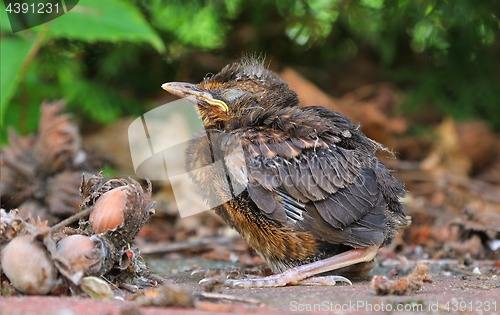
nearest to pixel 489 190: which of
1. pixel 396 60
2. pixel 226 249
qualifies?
pixel 396 60

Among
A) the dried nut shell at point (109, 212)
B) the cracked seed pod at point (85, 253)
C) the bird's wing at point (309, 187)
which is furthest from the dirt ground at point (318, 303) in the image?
the dried nut shell at point (109, 212)

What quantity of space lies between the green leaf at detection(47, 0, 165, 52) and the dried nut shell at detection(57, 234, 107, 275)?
2712mm

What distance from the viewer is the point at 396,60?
299 inches

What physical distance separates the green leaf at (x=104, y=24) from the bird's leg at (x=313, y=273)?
2583 mm

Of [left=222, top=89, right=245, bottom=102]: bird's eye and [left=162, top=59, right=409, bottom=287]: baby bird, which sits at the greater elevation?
[left=222, top=89, right=245, bottom=102]: bird's eye

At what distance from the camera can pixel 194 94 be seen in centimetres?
349

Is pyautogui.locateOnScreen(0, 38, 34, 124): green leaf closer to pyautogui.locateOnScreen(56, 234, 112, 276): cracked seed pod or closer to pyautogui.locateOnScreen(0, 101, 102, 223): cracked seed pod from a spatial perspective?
pyautogui.locateOnScreen(0, 101, 102, 223): cracked seed pod

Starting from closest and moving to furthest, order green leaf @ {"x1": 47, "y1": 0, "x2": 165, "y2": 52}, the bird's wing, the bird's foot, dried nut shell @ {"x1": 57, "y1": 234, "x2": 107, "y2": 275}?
1. dried nut shell @ {"x1": 57, "y1": 234, "x2": 107, "y2": 275}
2. the bird's foot
3. the bird's wing
4. green leaf @ {"x1": 47, "y1": 0, "x2": 165, "y2": 52}

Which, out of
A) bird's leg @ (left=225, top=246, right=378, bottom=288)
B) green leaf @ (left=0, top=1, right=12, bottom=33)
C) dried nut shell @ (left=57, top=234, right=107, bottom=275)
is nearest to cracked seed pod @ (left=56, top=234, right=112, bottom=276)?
dried nut shell @ (left=57, top=234, right=107, bottom=275)

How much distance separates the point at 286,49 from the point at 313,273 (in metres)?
4.87

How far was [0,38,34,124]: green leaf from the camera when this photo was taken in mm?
4840

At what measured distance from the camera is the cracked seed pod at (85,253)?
8.01ft

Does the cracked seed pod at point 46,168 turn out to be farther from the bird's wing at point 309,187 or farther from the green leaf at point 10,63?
the bird's wing at point 309,187

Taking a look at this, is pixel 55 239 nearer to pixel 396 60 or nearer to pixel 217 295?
pixel 217 295
